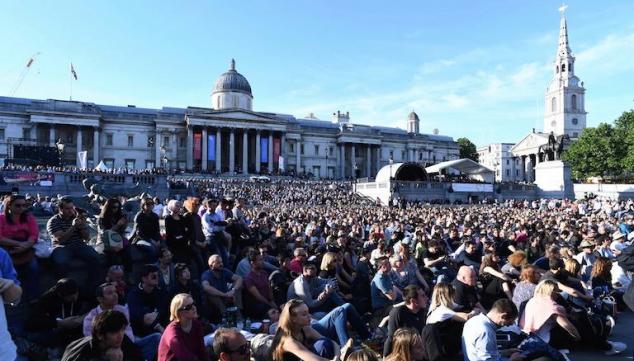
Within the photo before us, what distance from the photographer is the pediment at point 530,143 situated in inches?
3632

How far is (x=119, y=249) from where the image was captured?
7.71m

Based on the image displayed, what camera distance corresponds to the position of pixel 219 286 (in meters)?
7.88

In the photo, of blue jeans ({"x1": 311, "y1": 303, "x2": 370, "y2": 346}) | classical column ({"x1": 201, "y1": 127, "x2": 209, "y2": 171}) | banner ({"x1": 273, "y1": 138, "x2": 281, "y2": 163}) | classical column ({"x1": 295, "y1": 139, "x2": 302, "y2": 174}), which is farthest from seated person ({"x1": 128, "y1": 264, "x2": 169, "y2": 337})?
classical column ({"x1": 295, "y1": 139, "x2": 302, "y2": 174})

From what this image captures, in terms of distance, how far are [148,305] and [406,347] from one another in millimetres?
3842

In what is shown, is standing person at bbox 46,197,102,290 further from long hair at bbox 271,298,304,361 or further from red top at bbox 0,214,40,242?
long hair at bbox 271,298,304,361

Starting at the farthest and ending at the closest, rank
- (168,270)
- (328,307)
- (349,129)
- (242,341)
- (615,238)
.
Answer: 1. (349,129)
2. (615,238)
3. (328,307)
4. (168,270)
5. (242,341)

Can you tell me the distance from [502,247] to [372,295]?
23.9 ft

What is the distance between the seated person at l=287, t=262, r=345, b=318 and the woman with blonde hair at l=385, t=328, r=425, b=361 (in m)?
3.63

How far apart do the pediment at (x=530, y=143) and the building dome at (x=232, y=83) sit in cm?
5650

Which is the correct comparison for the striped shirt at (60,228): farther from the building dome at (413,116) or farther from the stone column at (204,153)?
the building dome at (413,116)

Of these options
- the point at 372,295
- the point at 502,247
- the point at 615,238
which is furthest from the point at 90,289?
the point at 615,238

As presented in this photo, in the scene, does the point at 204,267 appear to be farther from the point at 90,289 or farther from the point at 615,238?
the point at 615,238

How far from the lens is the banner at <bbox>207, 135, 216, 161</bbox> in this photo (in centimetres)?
6993

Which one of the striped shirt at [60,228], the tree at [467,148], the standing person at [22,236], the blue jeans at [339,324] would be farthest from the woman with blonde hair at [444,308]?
the tree at [467,148]
